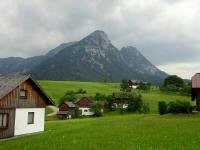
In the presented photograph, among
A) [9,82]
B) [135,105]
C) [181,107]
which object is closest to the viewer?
[9,82]

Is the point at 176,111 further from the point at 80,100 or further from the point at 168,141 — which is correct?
the point at 80,100

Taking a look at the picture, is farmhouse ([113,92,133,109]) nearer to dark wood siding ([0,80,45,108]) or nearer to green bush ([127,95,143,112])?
green bush ([127,95,143,112])

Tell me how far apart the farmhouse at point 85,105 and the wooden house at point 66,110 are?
2533 millimetres

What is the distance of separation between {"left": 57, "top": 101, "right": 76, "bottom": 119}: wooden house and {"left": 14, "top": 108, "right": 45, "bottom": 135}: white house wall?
5682cm

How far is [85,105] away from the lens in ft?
358

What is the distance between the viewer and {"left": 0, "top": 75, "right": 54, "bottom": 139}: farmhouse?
3316 cm

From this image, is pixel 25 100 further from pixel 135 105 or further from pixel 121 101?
pixel 121 101

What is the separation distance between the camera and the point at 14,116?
3447cm

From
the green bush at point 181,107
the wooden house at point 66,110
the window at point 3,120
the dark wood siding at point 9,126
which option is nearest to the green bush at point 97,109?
the wooden house at point 66,110

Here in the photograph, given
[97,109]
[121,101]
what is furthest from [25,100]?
[121,101]

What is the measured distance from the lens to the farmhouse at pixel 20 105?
33.2 metres

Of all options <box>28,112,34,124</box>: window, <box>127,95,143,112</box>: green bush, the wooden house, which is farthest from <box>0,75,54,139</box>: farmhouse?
<box>127,95,143,112</box>: green bush

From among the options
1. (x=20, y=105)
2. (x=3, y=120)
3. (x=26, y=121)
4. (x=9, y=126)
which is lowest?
(x=9, y=126)

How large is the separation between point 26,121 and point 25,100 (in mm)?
2375
